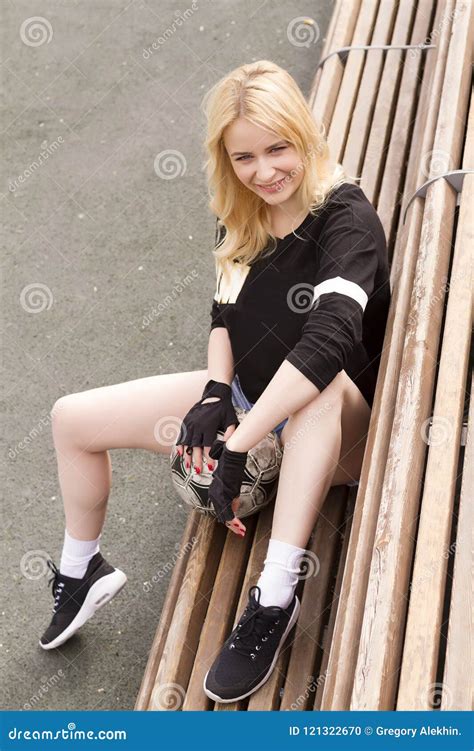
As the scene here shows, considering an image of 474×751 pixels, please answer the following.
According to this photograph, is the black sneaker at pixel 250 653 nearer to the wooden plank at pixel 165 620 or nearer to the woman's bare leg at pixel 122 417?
the wooden plank at pixel 165 620

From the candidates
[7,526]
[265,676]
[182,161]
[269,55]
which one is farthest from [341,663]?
[269,55]

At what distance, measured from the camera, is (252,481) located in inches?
106

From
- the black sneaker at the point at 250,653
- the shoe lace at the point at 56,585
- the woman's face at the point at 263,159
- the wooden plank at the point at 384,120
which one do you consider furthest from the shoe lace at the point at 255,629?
the wooden plank at the point at 384,120

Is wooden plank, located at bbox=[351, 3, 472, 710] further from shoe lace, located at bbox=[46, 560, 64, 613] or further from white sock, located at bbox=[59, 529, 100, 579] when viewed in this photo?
shoe lace, located at bbox=[46, 560, 64, 613]

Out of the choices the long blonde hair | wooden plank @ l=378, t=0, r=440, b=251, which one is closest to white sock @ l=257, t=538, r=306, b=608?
the long blonde hair

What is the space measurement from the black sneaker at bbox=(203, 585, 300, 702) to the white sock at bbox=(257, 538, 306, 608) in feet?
0.06

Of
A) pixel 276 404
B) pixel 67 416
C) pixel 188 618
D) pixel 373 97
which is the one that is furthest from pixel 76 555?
pixel 373 97

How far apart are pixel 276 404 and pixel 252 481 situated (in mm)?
251

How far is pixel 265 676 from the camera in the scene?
2455 mm

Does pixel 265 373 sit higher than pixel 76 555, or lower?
higher

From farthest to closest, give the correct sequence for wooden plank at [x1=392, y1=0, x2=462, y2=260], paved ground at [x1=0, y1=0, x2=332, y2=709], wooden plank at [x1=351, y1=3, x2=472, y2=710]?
1. paved ground at [x1=0, y1=0, x2=332, y2=709]
2. wooden plank at [x1=392, y1=0, x2=462, y2=260]
3. wooden plank at [x1=351, y1=3, x2=472, y2=710]

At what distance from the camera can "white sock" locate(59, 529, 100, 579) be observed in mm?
3102

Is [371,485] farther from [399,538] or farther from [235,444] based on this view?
[235,444]

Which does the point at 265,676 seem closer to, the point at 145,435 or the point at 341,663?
the point at 341,663
